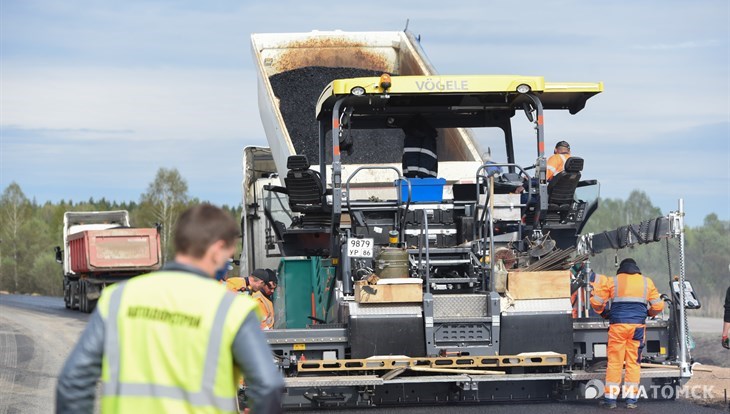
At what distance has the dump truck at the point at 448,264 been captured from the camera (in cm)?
804

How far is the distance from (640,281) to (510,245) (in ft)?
3.69

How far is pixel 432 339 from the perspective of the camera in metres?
8.02

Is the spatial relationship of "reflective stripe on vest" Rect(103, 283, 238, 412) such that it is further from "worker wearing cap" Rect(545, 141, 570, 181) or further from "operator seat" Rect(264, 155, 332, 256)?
"worker wearing cap" Rect(545, 141, 570, 181)

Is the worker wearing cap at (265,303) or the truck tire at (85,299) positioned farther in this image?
the truck tire at (85,299)

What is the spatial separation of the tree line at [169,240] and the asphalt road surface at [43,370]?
10.2 feet

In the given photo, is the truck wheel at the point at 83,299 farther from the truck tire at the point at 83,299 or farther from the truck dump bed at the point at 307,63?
the truck dump bed at the point at 307,63

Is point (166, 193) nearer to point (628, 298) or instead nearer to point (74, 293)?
point (74, 293)

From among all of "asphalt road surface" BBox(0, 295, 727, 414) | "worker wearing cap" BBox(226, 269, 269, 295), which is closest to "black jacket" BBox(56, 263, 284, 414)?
"asphalt road surface" BBox(0, 295, 727, 414)

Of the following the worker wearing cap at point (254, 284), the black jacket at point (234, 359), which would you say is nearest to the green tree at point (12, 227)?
the worker wearing cap at point (254, 284)

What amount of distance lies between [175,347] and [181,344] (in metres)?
0.02

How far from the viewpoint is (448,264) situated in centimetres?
848

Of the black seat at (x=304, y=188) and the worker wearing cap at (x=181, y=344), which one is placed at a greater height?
the black seat at (x=304, y=188)

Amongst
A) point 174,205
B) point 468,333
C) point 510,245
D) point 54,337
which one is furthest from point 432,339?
point 174,205

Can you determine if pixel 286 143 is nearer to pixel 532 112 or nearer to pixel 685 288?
pixel 532 112
